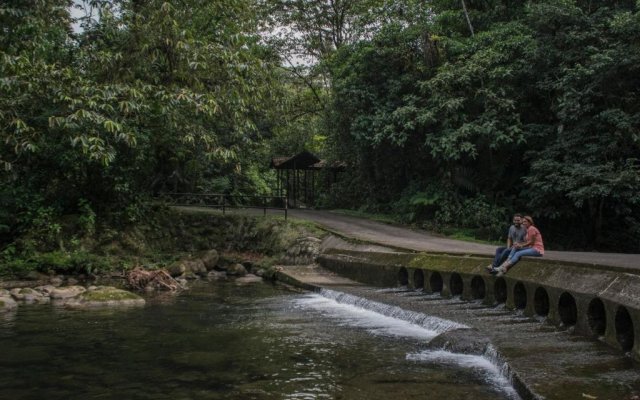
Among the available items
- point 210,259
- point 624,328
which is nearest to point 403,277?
point 624,328

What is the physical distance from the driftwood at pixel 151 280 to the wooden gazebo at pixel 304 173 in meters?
14.5

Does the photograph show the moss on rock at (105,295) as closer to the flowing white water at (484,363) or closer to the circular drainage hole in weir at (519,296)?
the flowing white water at (484,363)

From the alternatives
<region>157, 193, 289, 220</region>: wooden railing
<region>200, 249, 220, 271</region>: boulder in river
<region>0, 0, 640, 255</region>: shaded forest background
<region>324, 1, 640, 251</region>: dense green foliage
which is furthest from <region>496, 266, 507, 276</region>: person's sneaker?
<region>157, 193, 289, 220</region>: wooden railing

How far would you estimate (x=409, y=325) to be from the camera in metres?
10.8

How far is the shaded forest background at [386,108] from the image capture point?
13.3m

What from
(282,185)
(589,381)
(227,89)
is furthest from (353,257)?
(282,185)

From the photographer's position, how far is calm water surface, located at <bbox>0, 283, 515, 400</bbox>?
7.01m

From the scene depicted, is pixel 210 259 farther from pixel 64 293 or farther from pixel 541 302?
pixel 541 302

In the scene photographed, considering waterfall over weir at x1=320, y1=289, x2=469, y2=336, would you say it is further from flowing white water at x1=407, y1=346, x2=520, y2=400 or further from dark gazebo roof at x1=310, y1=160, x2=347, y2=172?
dark gazebo roof at x1=310, y1=160, x2=347, y2=172

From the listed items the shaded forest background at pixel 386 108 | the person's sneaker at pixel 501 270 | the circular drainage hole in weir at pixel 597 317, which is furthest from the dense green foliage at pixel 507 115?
the circular drainage hole in weir at pixel 597 317

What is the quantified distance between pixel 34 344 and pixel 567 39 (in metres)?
18.1

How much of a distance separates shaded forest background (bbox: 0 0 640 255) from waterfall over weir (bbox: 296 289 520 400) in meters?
4.25

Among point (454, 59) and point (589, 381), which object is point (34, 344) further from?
point (454, 59)

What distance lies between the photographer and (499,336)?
28.9 ft
